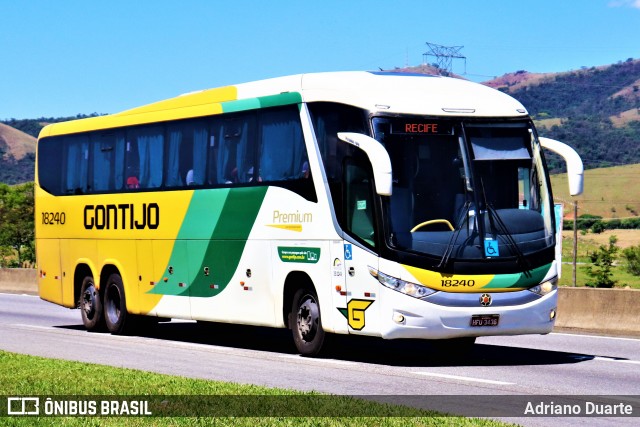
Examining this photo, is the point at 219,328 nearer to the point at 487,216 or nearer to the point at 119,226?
the point at 119,226

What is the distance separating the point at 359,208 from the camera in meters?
16.2

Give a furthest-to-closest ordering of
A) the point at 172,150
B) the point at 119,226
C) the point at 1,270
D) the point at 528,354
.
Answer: the point at 1,270, the point at 119,226, the point at 172,150, the point at 528,354

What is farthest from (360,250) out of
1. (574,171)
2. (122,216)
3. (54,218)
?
(54,218)

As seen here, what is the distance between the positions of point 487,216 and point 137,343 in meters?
7.19

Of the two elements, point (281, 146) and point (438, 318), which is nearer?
point (438, 318)

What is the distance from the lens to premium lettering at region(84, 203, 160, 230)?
2161 cm

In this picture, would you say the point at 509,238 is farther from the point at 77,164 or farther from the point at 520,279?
the point at 77,164

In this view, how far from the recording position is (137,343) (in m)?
20.5

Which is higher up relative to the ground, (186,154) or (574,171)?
(186,154)

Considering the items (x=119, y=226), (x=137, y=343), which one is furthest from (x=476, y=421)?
(x=119, y=226)

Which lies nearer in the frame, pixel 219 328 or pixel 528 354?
pixel 528 354

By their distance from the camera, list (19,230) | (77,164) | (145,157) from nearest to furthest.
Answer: (145,157), (77,164), (19,230)

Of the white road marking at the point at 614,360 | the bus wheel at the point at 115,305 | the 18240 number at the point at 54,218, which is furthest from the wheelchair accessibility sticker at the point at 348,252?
the 18240 number at the point at 54,218

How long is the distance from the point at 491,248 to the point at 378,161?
1878mm
